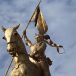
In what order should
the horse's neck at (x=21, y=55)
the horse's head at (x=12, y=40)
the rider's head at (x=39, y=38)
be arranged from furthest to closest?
the rider's head at (x=39, y=38)
the horse's neck at (x=21, y=55)
the horse's head at (x=12, y=40)

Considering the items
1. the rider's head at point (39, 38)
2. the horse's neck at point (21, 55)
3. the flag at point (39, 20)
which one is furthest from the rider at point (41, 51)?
the horse's neck at point (21, 55)

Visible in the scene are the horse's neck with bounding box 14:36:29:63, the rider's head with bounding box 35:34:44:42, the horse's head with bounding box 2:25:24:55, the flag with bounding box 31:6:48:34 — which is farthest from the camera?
the flag with bounding box 31:6:48:34

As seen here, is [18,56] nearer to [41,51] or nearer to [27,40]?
[41,51]

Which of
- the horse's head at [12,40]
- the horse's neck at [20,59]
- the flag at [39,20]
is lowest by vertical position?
the horse's neck at [20,59]

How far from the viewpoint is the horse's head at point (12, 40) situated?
8.51 meters

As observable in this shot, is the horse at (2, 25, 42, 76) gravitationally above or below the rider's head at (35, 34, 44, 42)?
below

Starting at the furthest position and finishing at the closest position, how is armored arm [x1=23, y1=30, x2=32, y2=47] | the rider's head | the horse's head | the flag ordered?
the flag → armored arm [x1=23, y1=30, x2=32, y2=47] → the rider's head → the horse's head

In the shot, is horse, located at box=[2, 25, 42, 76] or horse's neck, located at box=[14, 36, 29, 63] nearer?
horse, located at box=[2, 25, 42, 76]

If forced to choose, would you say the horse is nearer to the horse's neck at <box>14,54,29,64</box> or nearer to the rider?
the horse's neck at <box>14,54,29,64</box>

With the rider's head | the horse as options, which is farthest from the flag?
the horse

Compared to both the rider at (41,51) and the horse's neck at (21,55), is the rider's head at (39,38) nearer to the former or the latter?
the rider at (41,51)

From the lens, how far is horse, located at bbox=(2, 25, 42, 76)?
863cm

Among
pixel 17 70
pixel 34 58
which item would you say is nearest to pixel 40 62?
pixel 34 58

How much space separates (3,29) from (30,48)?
1058 mm
